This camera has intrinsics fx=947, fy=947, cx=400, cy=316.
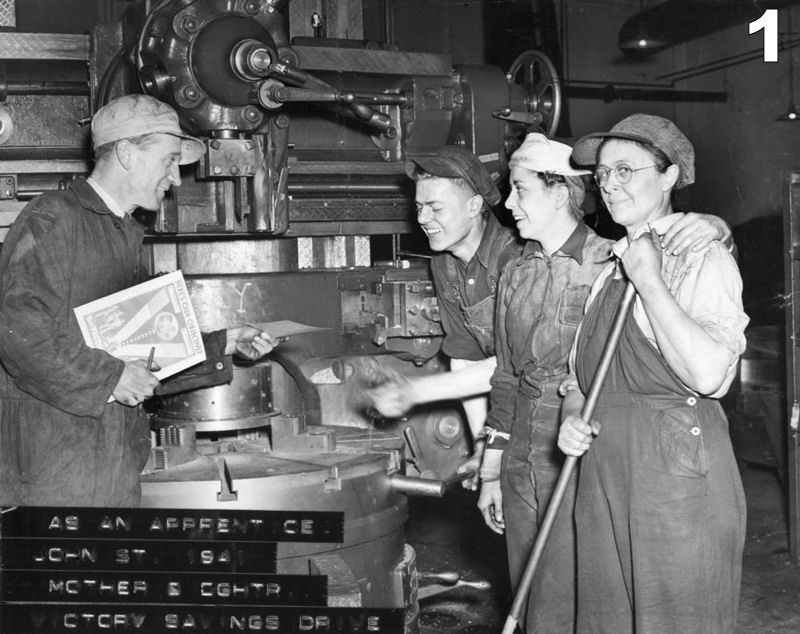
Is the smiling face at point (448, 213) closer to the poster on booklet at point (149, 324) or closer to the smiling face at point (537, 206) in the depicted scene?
the smiling face at point (537, 206)

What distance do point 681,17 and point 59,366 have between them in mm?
9479

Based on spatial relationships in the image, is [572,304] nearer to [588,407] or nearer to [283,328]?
[588,407]

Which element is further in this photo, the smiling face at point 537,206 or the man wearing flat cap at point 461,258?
the man wearing flat cap at point 461,258

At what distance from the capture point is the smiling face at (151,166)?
2.39 meters

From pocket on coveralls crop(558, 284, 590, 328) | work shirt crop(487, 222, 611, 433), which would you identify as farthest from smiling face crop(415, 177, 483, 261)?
pocket on coveralls crop(558, 284, 590, 328)

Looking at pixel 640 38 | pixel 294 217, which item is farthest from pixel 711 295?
pixel 640 38

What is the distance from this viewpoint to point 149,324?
2.34 meters

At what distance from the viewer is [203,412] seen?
110 inches

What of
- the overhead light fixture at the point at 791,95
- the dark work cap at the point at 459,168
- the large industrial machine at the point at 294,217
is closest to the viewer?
the large industrial machine at the point at 294,217

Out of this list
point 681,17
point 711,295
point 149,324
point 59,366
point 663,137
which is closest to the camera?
point 711,295

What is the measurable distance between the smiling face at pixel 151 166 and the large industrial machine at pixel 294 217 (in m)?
0.41

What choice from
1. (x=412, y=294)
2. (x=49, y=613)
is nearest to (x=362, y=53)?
(x=412, y=294)
